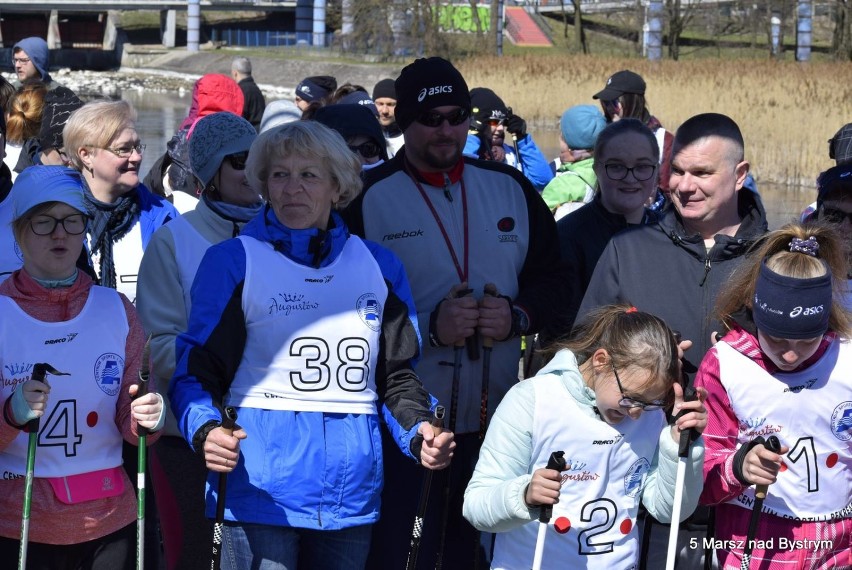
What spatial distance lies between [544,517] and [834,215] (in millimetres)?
2150

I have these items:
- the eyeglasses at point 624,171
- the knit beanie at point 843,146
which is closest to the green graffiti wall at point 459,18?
the knit beanie at point 843,146

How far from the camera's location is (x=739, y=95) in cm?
1856

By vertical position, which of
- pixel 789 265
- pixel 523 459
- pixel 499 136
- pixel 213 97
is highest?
Answer: pixel 213 97

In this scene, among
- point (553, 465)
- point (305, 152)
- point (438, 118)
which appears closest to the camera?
point (553, 465)

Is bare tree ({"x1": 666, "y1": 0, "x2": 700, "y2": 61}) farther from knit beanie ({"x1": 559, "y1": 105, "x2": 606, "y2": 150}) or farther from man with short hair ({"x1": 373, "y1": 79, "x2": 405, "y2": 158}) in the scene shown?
knit beanie ({"x1": 559, "y1": 105, "x2": 606, "y2": 150})

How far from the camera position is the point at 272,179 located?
3.71 meters

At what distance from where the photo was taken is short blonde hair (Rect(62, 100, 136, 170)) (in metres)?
4.85

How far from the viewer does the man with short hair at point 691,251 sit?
4086 millimetres

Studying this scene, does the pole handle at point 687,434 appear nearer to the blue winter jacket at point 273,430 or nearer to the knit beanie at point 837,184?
the blue winter jacket at point 273,430

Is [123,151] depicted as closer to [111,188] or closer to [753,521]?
[111,188]

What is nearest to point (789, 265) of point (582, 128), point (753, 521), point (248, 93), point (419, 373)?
point (753, 521)

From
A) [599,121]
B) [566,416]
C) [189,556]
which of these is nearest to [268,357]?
[566,416]

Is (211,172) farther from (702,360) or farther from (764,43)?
(764,43)

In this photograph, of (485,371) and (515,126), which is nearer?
(485,371)
